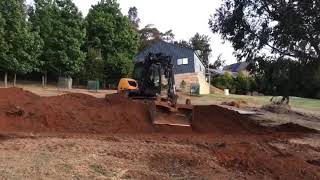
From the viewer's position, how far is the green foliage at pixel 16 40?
50.2 meters

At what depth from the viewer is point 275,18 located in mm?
23750

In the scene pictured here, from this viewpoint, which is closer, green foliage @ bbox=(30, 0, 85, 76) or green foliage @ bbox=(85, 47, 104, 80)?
green foliage @ bbox=(30, 0, 85, 76)

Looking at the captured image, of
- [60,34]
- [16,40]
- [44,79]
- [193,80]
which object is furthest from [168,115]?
[193,80]

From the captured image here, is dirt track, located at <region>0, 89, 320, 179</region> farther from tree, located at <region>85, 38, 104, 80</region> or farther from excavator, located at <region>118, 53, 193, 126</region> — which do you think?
tree, located at <region>85, 38, 104, 80</region>

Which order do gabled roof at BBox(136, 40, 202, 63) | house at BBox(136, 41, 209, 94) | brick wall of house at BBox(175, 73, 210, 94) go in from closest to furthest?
1. brick wall of house at BBox(175, 73, 210, 94)
2. house at BBox(136, 41, 209, 94)
3. gabled roof at BBox(136, 40, 202, 63)

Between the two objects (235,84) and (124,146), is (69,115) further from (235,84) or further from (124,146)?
(235,84)

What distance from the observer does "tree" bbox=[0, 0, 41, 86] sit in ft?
165

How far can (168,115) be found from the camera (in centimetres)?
2228

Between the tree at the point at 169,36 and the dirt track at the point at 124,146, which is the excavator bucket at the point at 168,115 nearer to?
the dirt track at the point at 124,146

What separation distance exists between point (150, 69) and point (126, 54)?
129ft

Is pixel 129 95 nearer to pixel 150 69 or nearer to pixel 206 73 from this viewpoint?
pixel 150 69

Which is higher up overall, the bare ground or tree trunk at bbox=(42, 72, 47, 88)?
tree trunk at bbox=(42, 72, 47, 88)

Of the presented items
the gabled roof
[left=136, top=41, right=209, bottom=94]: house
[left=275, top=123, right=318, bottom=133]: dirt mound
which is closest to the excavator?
[left=275, top=123, right=318, bottom=133]: dirt mound

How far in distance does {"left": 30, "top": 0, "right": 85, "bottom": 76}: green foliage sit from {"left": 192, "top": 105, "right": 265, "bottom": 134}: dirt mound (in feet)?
102
